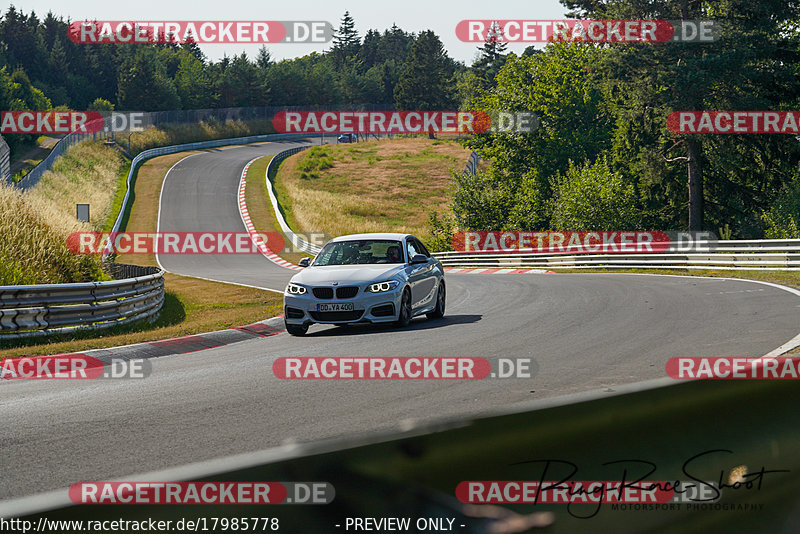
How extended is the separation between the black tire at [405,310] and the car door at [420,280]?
7.6 inches

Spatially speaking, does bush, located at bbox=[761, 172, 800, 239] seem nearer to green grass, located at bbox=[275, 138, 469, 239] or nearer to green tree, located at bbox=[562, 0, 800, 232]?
green tree, located at bbox=[562, 0, 800, 232]

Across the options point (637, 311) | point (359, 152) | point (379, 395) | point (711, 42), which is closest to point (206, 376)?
point (379, 395)

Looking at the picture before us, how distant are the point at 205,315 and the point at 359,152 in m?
86.7

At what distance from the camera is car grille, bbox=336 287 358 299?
1299 cm

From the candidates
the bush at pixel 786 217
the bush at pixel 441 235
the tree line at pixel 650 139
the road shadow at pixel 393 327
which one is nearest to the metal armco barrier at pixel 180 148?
the bush at pixel 441 235

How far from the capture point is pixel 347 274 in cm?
1331

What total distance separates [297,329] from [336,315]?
2.45 feet

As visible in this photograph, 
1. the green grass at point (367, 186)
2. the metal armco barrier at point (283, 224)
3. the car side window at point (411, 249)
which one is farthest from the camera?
the green grass at point (367, 186)

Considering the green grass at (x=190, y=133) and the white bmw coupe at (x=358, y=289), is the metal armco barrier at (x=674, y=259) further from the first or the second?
the green grass at (x=190, y=133)

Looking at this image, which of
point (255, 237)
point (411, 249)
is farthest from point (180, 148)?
point (411, 249)

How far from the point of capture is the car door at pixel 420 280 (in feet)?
45.5

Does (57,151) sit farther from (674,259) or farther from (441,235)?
(674,259)

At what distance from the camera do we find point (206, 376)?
9148 mm

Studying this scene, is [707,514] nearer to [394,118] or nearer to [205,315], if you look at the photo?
[205,315]
